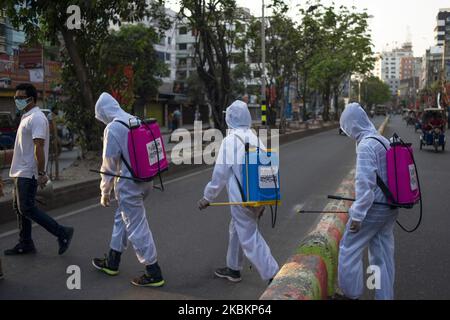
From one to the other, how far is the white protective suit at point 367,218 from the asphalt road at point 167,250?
91cm

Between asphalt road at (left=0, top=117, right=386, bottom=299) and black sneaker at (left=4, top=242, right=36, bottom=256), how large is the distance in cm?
11

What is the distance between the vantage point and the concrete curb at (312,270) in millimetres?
3479

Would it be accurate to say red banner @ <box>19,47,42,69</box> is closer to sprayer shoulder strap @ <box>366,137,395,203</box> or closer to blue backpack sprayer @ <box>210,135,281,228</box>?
blue backpack sprayer @ <box>210,135,281,228</box>

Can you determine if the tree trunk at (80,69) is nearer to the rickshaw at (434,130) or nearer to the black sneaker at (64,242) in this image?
the black sneaker at (64,242)

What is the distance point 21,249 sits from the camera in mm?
5852

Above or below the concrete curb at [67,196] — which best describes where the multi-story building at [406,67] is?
above

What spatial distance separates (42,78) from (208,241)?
6.39 meters

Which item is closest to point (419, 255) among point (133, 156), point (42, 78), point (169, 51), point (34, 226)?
point (133, 156)

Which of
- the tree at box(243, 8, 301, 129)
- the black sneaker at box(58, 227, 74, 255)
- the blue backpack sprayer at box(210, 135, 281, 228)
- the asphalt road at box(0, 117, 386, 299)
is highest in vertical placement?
the tree at box(243, 8, 301, 129)

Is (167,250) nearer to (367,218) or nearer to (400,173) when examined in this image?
(367,218)

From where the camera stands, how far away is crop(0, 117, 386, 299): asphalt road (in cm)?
470

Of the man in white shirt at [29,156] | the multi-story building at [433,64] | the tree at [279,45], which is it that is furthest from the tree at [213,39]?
the multi-story building at [433,64]

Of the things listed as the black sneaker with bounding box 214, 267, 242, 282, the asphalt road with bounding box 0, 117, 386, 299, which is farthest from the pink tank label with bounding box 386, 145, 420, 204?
the black sneaker with bounding box 214, 267, 242, 282

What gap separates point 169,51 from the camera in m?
67.4
